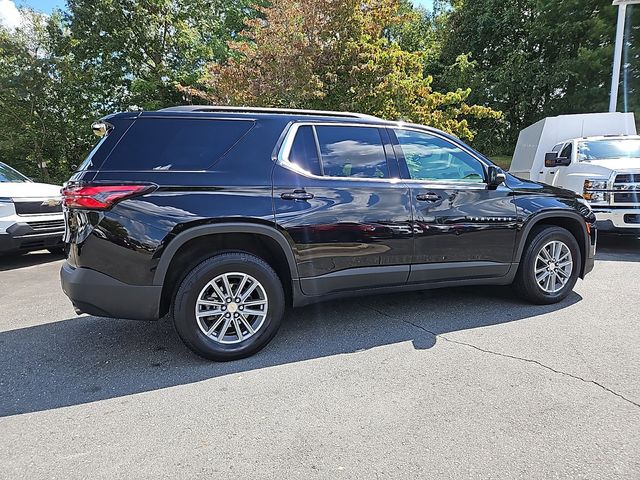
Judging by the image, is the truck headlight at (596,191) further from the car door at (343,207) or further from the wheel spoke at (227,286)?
the wheel spoke at (227,286)

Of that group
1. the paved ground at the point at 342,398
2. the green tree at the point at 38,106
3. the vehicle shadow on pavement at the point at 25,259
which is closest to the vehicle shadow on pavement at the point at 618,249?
the paved ground at the point at 342,398

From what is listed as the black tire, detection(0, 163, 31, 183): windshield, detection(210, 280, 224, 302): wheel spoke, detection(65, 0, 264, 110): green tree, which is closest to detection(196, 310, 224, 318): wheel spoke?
detection(210, 280, 224, 302): wheel spoke

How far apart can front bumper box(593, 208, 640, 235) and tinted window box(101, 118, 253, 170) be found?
627 cm

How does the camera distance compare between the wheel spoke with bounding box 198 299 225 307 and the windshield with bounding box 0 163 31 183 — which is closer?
the wheel spoke with bounding box 198 299 225 307

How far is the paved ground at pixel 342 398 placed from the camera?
2213mm

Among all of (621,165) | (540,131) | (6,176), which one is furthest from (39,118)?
(621,165)

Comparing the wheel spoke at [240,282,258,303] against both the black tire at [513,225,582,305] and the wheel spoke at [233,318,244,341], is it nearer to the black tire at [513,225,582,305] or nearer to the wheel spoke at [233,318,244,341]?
the wheel spoke at [233,318,244,341]

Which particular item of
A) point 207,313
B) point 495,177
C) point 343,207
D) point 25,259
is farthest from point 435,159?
point 25,259

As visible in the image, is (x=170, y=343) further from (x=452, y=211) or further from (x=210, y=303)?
(x=452, y=211)

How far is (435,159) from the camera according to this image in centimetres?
414

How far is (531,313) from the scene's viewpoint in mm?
4250

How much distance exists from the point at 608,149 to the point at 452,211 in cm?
623

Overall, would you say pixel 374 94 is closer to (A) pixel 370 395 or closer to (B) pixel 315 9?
(B) pixel 315 9

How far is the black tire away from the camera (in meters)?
4.36
